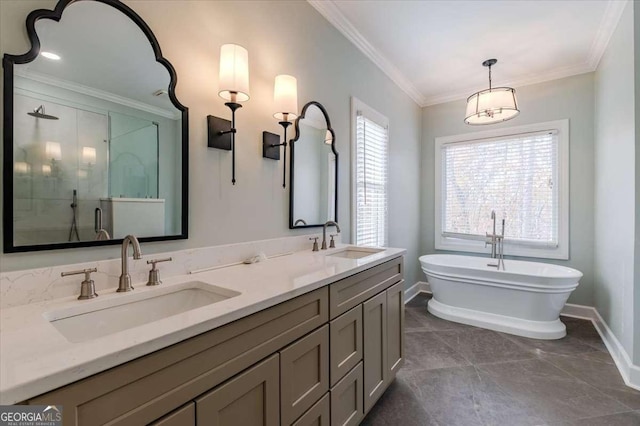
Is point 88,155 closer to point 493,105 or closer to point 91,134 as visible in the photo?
point 91,134

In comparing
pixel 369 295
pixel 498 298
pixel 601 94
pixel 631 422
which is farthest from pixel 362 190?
pixel 601 94

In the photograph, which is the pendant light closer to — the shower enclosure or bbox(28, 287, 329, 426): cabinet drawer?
bbox(28, 287, 329, 426): cabinet drawer

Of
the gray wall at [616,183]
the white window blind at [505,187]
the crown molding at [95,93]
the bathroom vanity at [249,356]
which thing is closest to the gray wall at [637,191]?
the gray wall at [616,183]

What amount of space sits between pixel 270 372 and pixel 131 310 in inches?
21.6

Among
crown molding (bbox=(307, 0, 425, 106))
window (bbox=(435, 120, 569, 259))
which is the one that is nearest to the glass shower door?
crown molding (bbox=(307, 0, 425, 106))

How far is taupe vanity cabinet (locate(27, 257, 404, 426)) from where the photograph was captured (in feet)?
2.20

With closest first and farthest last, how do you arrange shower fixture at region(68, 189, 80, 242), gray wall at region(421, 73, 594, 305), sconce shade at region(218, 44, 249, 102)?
shower fixture at region(68, 189, 80, 242)
sconce shade at region(218, 44, 249, 102)
gray wall at region(421, 73, 594, 305)

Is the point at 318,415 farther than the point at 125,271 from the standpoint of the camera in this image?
Yes

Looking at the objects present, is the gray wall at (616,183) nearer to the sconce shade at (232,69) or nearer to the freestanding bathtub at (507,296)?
the freestanding bathtub at (507,296)

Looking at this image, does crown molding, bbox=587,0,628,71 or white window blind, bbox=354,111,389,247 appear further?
white window blind, bbox=354,111,389,247

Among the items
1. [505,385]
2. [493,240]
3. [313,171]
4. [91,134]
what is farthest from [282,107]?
[493,240]

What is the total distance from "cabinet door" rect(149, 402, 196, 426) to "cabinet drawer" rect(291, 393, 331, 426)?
1.65 feet

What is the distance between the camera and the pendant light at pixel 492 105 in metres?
2.78

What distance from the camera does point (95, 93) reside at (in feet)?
3.77
